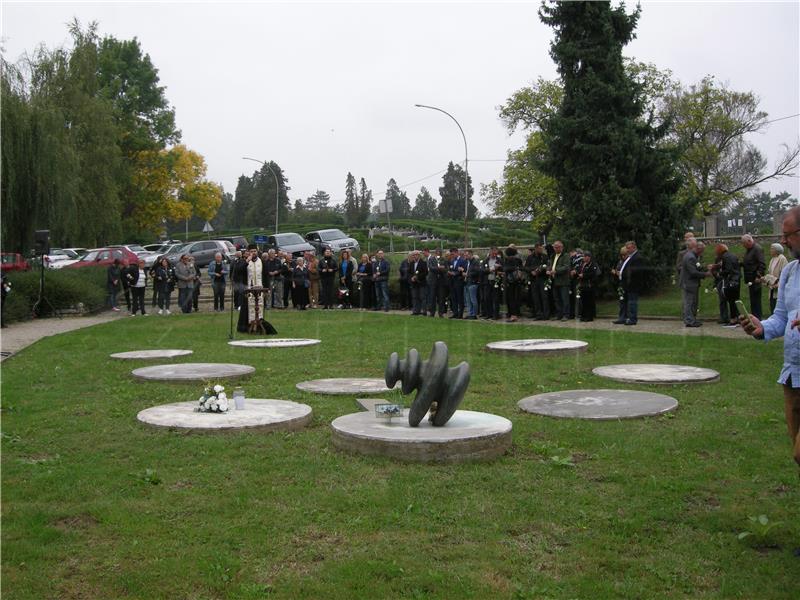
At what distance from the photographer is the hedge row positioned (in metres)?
22.4

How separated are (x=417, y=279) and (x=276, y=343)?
777 centimetres

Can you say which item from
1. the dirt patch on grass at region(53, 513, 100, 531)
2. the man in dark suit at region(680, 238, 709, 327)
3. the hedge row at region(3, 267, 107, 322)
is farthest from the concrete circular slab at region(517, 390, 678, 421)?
the hedge row at region(3, 267, 107, 322)

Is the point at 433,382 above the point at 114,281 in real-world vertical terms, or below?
below

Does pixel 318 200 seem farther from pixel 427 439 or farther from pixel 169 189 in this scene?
pixel 427 439

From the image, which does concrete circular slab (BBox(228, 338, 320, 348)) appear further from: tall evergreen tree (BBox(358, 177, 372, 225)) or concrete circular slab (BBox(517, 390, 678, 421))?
tall evergreen tree (BBox(358, 177, 372, 225))

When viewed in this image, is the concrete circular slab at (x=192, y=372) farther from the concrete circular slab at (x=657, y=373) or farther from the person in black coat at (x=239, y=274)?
the person in black coat at (x=239, y=274)

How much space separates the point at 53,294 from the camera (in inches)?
964

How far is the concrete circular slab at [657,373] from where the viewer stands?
1000cm

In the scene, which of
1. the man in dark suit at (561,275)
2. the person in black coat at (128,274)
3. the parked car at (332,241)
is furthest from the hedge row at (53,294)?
the parked car at (332,241)

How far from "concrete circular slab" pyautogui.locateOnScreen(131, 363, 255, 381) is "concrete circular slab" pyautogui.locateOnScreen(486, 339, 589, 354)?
406 cm

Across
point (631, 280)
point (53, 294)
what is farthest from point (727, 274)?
point (53, 294)

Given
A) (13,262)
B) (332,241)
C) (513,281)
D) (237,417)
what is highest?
(332,241)

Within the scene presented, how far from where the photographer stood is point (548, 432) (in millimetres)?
7531

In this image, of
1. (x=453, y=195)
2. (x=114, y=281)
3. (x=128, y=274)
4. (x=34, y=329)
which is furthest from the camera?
(x=453, y=195)
